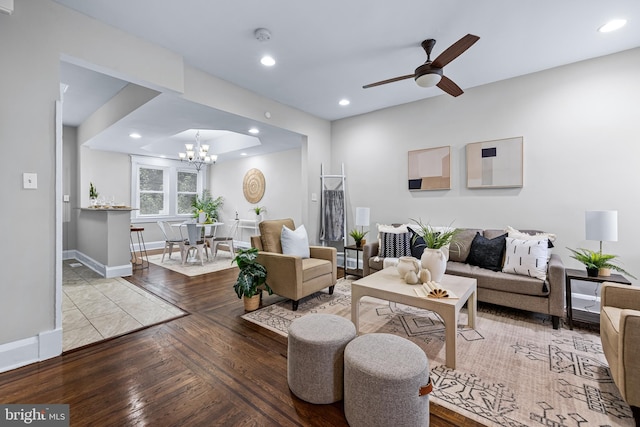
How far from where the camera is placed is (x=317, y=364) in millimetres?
1642

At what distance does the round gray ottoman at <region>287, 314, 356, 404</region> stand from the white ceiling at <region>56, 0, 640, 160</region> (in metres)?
2.57

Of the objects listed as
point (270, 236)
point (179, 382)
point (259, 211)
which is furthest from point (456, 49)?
point (259, 211)

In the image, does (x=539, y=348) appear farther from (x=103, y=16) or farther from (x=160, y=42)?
(x=103, y=16)

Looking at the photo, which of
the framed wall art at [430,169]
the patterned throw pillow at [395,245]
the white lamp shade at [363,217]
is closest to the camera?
the patterned throw pillow at [395,245]

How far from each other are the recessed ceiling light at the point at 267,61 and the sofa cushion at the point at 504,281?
10.4 ft

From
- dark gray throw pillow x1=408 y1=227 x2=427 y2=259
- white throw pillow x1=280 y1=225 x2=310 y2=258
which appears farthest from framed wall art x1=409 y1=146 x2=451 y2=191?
white throw pillow x1=280 y1=225 x2=310 y2=258

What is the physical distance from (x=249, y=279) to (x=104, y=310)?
66.0 inches

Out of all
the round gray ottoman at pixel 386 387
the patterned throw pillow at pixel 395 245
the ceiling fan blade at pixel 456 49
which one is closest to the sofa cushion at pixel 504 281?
the patterned throw pillow at pixel 395 245

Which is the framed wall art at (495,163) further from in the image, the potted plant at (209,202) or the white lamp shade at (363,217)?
the potted plant at (209,202)

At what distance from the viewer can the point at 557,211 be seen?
3.34m

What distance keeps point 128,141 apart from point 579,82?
7261mm

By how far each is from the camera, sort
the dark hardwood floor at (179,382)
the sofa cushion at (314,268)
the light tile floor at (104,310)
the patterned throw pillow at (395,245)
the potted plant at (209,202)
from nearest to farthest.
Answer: the dark hardwood floor at (179,382) < the light tile floor at (104,310) < the sofa cushion at (314,268) < the patterned throw pillow at (395,245) < the potted plant at (209,202)

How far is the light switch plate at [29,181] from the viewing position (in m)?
2.10

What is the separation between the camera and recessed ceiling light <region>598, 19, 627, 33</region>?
2.47 metres
